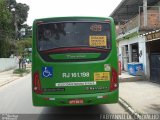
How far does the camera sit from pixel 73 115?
10375 millimetres

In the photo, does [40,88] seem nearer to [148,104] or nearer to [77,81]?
[77,81]

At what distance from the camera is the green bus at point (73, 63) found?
9148 mm

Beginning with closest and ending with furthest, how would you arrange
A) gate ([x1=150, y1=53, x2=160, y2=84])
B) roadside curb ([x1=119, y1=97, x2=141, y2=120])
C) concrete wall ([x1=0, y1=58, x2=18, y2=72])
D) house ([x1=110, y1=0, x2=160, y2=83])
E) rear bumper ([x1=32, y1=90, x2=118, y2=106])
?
rear bumper ([x1=32, y1=90, x2=118, y2=106]) → roadside curb ([x1=119, y1=97, x2=141, y2=120]) → gate ([x1=150, y1=53, x2=160, y2=84]) → house ([x1=110, y1=0, x2=160, y2=83]) → concrete wall ([x1=0, y1=58, x2=18, y2=72])

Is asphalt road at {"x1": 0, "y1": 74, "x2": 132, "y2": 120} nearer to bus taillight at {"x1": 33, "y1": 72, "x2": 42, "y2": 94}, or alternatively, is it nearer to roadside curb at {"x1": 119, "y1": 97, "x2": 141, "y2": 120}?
roadside curb at {"x1": 119, "y1": 97, "x2": 141, "y2": 120}

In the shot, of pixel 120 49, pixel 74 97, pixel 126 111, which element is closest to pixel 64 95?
pixel 74 97

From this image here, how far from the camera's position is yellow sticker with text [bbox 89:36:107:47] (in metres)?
9.24

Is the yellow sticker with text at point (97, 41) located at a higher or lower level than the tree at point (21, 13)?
lower

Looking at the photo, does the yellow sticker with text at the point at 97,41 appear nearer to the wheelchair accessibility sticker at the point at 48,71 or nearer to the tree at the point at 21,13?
the wheelchair accessibility sticker at the point at 48,71

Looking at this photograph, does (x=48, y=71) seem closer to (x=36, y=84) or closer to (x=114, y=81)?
(x=36, y=84)

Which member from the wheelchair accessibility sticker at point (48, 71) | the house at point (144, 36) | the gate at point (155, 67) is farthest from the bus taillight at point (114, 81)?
the gate at point (155, 67)

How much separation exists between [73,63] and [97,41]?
2.94 ft

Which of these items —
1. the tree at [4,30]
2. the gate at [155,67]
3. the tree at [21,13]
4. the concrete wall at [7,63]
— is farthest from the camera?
the tree at [21,13]

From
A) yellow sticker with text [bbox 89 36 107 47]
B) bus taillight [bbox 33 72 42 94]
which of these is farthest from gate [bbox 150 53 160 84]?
bus taillight [bbox 33 72 42 94]

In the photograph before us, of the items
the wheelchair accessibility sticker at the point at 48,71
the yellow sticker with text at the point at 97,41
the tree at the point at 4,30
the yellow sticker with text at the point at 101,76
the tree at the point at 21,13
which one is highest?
the tree at the point at 21,13
